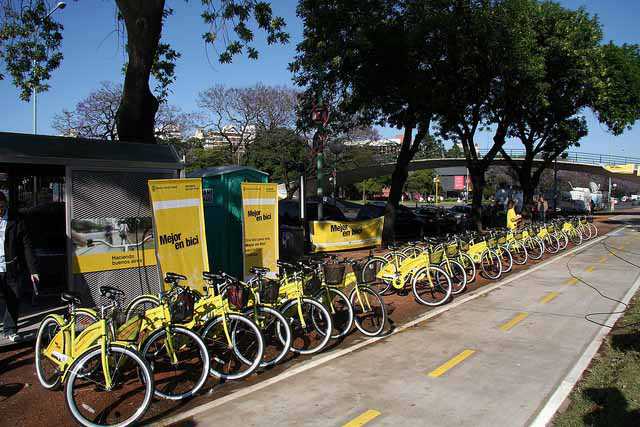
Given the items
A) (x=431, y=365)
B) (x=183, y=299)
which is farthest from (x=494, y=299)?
(x=183, y=299)

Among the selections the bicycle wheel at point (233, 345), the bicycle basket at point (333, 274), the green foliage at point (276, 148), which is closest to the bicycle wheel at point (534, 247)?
the bicycle basket at point (333, 274)

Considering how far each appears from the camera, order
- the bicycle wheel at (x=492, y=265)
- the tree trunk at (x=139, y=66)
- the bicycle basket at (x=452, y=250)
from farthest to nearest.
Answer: the bicycle wheel at (x=492, y=265), the bicycle basket at (x=452, y=250), the tree trunk at (x=139, y=66)

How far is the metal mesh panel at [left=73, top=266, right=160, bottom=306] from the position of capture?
7.15 metres

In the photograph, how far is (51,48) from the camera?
516 inches

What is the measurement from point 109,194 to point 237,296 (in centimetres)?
303

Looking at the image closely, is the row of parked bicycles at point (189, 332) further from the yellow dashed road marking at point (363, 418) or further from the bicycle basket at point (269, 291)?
the yellow dashed road marking at point (363, 418)

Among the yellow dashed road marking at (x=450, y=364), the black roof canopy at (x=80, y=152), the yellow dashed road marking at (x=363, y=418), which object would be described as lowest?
the yellow dashed road marking at (x=450, y=364)

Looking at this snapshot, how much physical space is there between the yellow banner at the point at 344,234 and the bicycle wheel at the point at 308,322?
9.89 metres

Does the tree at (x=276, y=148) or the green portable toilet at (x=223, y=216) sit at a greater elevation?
the tree at (x=276, y=148)

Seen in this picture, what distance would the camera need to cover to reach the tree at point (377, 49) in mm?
13922

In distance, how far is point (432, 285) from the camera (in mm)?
9102

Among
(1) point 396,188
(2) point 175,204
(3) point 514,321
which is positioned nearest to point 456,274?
(3) point 514,321

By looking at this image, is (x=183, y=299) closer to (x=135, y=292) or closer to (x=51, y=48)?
(x=135, y=292)

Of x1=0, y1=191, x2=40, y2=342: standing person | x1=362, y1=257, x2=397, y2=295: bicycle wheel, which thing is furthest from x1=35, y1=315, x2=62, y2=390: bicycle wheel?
x1=362, y1=257, x2=397, y2=295: bicycle wheel
